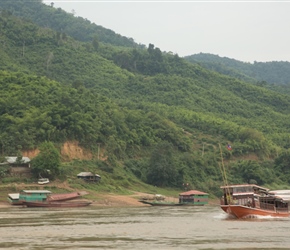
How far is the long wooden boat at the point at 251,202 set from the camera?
6606 cm

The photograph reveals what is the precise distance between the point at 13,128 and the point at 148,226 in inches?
2131

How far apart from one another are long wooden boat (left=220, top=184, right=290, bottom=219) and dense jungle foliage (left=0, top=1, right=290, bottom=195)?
113ft

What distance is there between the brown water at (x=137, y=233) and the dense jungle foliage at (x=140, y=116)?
124 feet

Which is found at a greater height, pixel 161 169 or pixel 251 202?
pixel 161 169

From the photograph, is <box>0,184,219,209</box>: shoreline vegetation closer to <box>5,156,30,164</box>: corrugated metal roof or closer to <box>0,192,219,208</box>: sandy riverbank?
<box>0,192,219,208</box>: sandy riverbank

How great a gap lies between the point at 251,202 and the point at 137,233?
22469mm

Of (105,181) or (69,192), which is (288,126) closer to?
(105,181)

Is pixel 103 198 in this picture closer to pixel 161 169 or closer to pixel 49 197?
pixel 49 197

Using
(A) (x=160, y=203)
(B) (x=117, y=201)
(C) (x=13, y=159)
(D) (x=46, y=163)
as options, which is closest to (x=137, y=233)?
(B) (x=117, y=201)

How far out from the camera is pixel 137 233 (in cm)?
4862

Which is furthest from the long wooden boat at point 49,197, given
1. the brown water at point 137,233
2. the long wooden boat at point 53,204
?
the brown water at point 137,233

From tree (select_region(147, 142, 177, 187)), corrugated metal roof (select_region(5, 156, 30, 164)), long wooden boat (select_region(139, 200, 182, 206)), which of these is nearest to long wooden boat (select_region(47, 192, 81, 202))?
corrugated metal roof (select_region(5, 156, 30, 164))

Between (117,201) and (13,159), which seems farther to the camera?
(13,159)

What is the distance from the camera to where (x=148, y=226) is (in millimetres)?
54875
